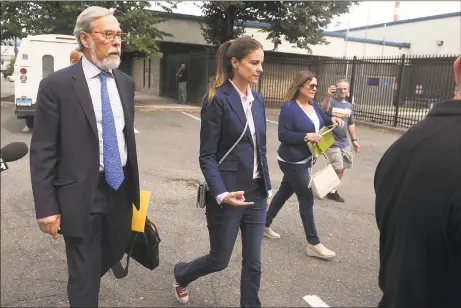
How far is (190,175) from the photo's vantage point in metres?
7.01

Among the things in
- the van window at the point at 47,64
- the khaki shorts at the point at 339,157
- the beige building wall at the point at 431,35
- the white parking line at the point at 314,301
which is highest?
the beige building wall at the point at 431,35

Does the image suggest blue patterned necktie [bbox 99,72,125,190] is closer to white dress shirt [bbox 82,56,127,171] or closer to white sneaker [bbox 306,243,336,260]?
white dress shirt [bbox 82,56,127,171]

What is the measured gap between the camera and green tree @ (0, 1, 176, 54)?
47.0 feet

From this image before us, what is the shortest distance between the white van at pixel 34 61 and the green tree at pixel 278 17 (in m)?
7.49

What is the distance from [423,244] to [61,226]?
1.78 metres

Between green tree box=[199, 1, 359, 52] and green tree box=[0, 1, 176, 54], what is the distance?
11.1 ft

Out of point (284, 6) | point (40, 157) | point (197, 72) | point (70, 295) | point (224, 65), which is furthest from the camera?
point (197, 72)

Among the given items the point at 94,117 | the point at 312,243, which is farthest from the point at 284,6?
the point at 94,117

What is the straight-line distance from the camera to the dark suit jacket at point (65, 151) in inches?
86.7

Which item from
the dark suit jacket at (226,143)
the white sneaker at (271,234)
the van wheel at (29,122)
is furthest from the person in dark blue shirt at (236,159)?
the van wheel at (29,122)

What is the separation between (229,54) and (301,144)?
1.47m

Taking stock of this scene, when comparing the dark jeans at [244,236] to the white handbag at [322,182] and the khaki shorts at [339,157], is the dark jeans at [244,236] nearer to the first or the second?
the white handbag at [322,182]

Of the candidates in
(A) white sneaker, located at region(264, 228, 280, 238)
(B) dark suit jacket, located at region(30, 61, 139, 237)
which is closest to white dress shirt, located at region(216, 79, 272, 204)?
(B) dark suit jacket, located at region(30, 61, 139, 237)

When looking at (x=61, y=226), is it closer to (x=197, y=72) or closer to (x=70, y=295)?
(x=70, y=295)
